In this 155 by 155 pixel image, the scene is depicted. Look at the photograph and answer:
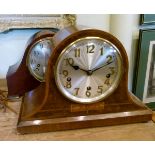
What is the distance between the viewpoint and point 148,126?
832mm

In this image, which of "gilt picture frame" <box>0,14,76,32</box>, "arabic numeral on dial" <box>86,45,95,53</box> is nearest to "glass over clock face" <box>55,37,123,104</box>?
"arabic numeral on dial" <box>86,45,95,53</box>

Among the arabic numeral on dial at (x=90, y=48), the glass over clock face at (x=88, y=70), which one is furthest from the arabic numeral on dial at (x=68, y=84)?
the arabic numeral on dial at (x=90, y=48)

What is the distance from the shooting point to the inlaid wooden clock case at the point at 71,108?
29.3 inches

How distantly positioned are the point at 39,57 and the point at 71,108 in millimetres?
255

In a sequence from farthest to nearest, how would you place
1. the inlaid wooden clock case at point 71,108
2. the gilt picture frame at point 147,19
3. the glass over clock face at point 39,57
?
the gilt picture frame at point 147,19, the glass over clock face at point 39,57, the inlaid wooden clock case at point 71,108

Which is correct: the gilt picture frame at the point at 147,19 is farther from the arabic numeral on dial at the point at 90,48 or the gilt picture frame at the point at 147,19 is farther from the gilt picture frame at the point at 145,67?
the arabic numeral on dial at the point at 90,48

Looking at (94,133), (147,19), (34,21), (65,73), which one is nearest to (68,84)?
(65,73)

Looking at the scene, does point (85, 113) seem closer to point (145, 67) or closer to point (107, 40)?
point (107, 40)

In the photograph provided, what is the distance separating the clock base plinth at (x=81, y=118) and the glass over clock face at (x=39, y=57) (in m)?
0.18

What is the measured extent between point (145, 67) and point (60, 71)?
608mm

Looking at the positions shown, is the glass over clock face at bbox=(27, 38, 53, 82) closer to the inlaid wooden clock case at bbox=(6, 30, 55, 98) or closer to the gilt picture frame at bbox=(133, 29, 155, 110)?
the inlaid wooden clock case at bbox=(6, 30, 55, 98)

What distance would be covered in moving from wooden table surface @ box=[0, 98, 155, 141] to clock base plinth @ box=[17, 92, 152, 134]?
1 centimetres

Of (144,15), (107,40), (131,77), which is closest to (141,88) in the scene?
(131,77)

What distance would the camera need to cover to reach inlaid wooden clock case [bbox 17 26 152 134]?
74 centimetres
